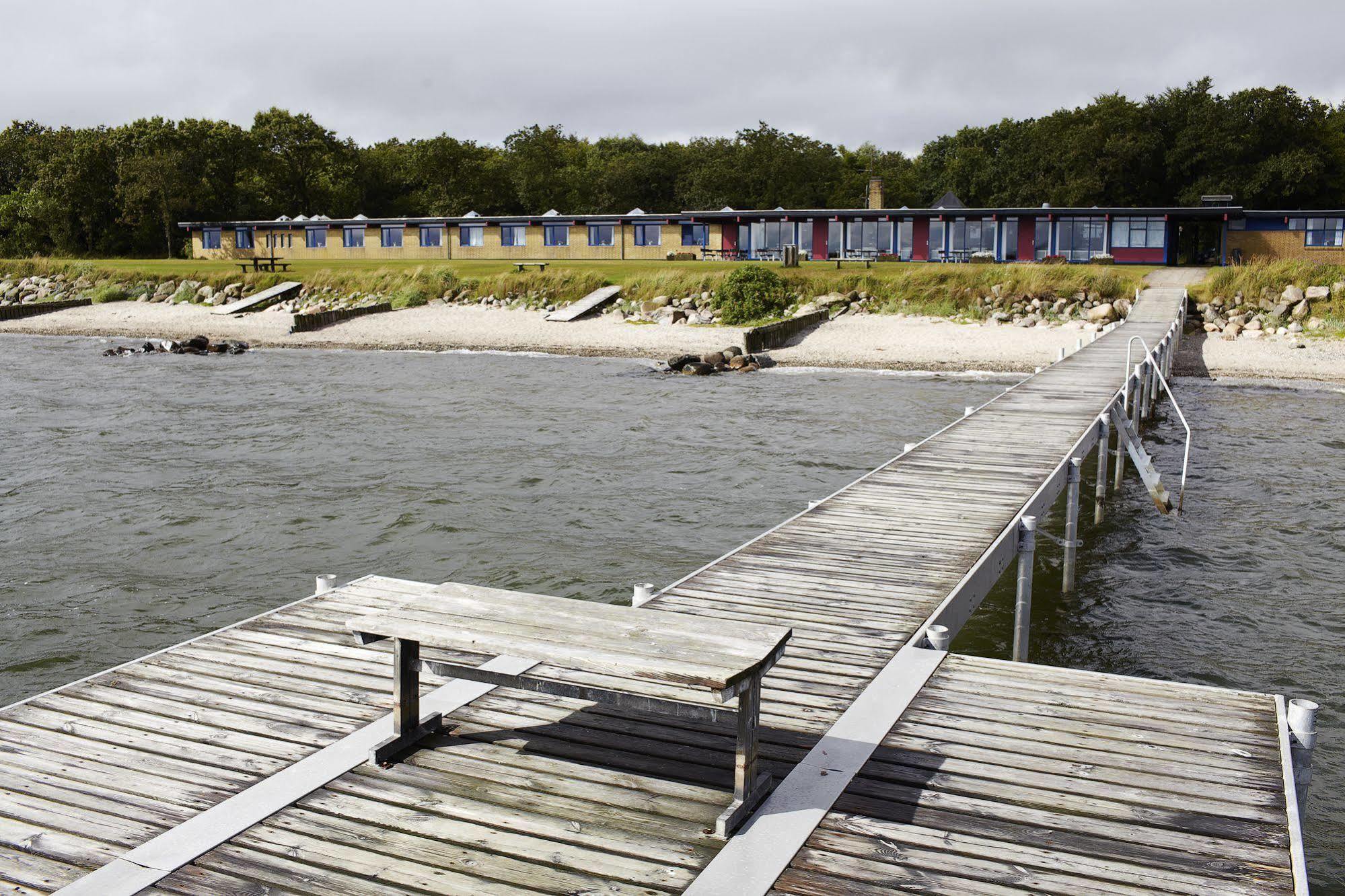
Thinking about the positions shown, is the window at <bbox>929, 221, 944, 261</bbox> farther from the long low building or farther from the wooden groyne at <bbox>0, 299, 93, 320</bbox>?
the wooden groyne at <bbox>0, 299, 93, 320</bbox>

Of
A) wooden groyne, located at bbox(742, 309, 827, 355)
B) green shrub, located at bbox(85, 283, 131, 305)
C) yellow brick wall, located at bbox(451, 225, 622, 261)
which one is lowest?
wooden groyne, located at bbox(742, 309, 827, 355)

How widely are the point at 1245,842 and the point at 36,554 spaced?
13.2 meters

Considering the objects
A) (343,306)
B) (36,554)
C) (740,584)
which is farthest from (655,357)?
(740,584)

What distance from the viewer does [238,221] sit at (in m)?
67.6

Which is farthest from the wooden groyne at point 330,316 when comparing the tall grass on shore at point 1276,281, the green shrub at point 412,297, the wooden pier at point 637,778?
the wooden pier at point 637,778

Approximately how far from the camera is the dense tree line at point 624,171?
61.4 m

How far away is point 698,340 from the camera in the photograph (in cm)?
3638

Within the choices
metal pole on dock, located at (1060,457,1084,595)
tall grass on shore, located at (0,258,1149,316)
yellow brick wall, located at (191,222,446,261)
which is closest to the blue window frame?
tall grass on shore, located at (0,258,1149,316)

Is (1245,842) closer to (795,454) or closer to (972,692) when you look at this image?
(972,692)

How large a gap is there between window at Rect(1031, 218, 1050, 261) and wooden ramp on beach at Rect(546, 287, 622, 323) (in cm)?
1964

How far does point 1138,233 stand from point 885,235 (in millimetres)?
11044

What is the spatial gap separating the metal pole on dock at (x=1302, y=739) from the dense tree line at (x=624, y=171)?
63.0 metres

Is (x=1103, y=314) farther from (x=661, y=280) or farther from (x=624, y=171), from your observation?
(x=624, y=171)

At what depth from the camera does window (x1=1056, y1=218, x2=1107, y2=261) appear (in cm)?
4906
